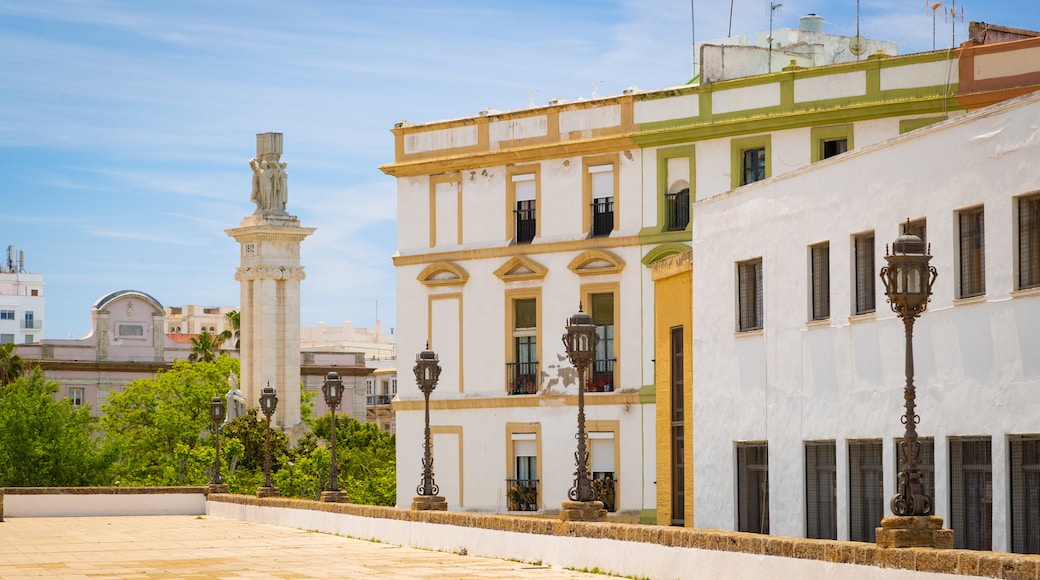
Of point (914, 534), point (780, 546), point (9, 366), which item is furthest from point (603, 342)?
point (9, 366)

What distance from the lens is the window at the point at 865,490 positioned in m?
23.1

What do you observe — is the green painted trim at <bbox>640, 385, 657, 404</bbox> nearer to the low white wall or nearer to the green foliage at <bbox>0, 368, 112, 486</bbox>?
the low white wall

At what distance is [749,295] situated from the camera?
2688 centimetres

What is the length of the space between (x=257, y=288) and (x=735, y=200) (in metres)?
65.7

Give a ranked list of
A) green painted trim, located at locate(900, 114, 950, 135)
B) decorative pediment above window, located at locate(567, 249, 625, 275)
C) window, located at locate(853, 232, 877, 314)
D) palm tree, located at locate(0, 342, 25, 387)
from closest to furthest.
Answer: window, located at locate(853, 232, 877, 314) → green painted trim, located at locate(900, 114, 950, 135) → decorative pediment above window, located at locate(567, 249, 625, 275) → palm tree, located at locate(0, 342, 25, 387)

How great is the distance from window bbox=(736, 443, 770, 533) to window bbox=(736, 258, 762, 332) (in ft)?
6.35

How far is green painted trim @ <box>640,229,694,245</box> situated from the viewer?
39750 mm

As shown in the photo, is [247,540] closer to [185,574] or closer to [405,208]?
[185,574]

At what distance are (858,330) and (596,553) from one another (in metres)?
4.87

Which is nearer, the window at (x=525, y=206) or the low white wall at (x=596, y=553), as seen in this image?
the low white wall at (x=596, y=553)

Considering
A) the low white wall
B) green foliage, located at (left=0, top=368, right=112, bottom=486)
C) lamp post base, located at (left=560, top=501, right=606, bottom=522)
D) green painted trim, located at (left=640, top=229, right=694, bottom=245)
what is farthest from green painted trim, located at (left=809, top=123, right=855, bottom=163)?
green foliage, located at (left=0, top=368, right=112, bottom=486)

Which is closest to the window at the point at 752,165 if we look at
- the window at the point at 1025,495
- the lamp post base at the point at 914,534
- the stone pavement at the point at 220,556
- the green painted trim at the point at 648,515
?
the green painted trim at the point at 648,515

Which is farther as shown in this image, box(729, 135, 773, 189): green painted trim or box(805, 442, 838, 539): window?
box(729, 135, 773, 189): green painted trim

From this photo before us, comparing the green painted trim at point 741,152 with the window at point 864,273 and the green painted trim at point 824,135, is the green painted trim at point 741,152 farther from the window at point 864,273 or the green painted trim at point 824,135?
the window at point 864,273
